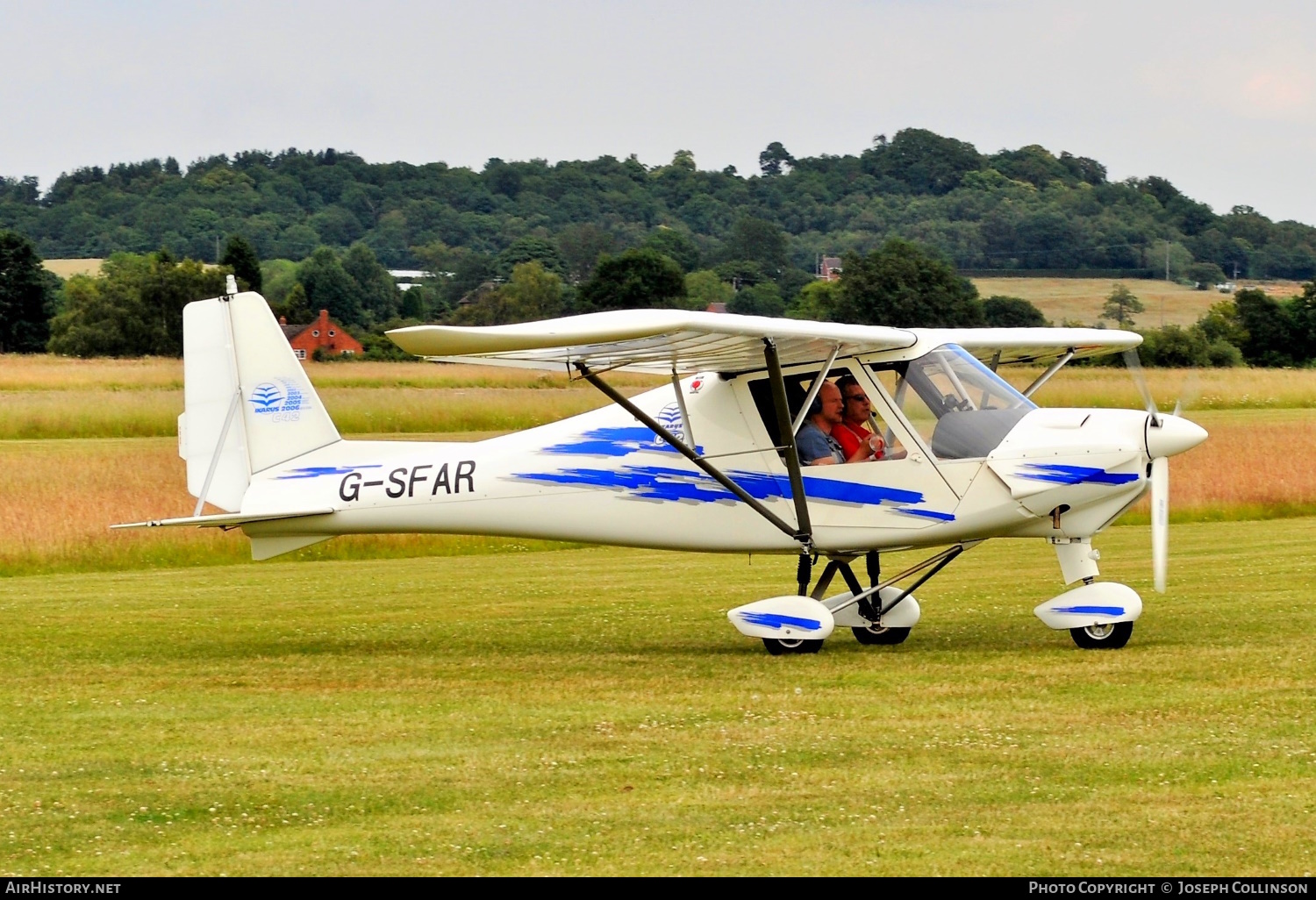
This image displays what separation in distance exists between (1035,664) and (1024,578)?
19.8 feet

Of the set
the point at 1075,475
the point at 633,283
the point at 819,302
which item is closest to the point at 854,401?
the point at 1075,475

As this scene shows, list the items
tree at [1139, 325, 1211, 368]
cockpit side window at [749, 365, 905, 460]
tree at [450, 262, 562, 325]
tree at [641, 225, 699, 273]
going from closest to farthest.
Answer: cockpit side window at [749, 365, 905, 460] < tree at [1139, 325, 1211, 368] < tree at [450, 262, 562, 325] < tree at [641, 225, 699, 273]

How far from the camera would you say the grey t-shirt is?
40.2 feet

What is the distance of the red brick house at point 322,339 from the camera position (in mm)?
75812

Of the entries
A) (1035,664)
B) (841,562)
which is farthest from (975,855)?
(841,562)

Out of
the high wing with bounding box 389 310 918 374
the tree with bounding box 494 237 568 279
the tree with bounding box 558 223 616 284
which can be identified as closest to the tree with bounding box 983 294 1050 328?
the tree with bounding box 494 237 568 279

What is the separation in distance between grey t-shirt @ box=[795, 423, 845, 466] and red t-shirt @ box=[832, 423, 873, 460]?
3 cm

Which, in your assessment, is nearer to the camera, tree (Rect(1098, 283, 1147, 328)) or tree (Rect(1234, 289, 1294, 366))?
tree (Rect(1234, 289, 1294, 366))

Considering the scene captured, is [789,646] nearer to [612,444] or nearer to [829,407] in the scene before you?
[829,407]

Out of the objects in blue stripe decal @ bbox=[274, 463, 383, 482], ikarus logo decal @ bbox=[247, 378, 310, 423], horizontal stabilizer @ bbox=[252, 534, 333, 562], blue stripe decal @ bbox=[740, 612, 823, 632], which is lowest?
blue stripe decal @ bbox=[740, 612, 823, 632]

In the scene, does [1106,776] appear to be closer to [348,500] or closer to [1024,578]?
[348,500]

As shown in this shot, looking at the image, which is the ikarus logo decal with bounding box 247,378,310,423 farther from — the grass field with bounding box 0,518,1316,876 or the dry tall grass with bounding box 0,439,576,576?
the dry tall grass with bounding box 0,439,576,576

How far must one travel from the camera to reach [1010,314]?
78625 mm

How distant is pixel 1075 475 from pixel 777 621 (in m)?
2.23
